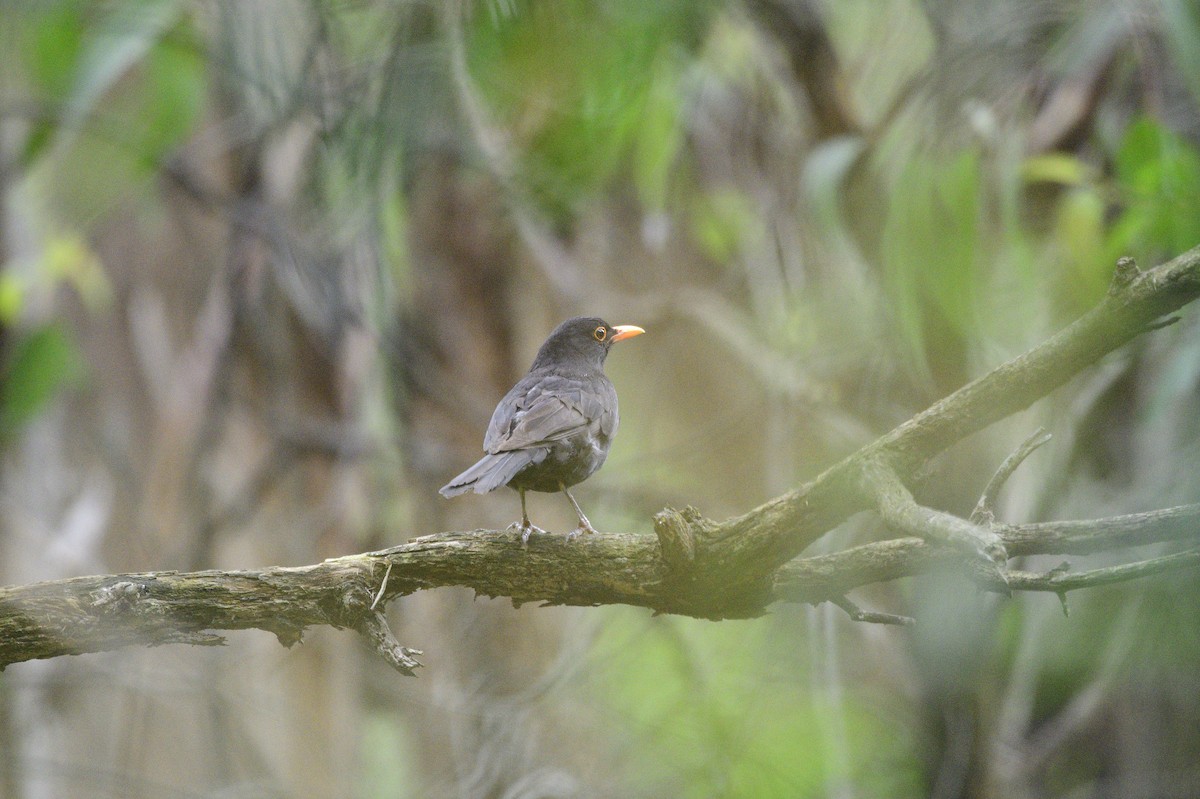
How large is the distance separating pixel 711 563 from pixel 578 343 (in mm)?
1854

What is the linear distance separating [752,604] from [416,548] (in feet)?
2.81

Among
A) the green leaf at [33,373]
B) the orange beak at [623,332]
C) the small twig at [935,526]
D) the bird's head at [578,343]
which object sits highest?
the green leaf at [33,373]

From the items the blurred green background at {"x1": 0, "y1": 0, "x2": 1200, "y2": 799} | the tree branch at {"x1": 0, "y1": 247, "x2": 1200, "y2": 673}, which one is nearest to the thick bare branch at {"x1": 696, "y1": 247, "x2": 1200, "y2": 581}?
the tree branch at {"x1": 0, "y1": 247, "x2": 1200, "y2": 673}

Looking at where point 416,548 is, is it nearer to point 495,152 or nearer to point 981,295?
point 981,295

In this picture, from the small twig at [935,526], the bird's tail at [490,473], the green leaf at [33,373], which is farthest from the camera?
the green leaf at [33,373]

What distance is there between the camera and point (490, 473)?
123 inches

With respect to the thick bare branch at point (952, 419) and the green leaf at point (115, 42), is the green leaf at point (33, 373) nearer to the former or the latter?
the green leaf at point (115, 42)

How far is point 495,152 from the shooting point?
6.53m

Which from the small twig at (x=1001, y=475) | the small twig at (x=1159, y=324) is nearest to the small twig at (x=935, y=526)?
the small twig at (x=1001, y=475)

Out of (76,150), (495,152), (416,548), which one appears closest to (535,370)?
(416,548)

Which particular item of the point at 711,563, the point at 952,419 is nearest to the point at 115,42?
the point at 711,563

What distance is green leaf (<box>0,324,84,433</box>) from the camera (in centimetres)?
731

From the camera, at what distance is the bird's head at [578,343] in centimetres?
427

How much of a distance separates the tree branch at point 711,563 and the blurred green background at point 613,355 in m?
1.95
